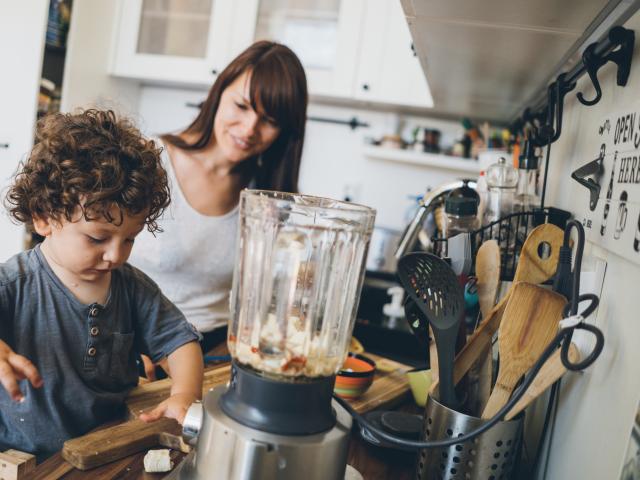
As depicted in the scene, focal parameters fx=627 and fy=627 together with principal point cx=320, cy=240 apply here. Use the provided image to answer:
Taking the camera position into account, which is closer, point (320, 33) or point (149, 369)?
point (149, 369)

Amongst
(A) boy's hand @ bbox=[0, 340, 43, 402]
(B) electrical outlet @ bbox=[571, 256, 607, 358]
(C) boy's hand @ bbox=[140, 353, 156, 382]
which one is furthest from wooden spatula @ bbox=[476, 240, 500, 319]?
(C) boy's hand @ bbox=[140, 353, 156, 382]

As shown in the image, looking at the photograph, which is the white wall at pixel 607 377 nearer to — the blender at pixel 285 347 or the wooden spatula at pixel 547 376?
the wooden spatula at pixel 547 376

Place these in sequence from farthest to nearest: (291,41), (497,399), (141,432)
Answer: (291,41)
(141,432)
(497,399)

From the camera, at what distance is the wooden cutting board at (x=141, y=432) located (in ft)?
2.36

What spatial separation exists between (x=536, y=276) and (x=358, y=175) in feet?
6.69

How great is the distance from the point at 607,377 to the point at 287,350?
1.02ft

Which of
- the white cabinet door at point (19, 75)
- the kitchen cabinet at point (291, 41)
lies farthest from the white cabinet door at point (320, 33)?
the white cabinet door at point (19, 75)

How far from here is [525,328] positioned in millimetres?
638

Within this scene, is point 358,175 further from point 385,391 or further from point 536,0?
point 536,0

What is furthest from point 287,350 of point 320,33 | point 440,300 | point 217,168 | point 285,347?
point 320,33

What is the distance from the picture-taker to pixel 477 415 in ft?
2.41

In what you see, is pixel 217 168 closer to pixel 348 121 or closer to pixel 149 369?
pixel 149 369

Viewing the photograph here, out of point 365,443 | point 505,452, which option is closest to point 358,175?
point 365,443

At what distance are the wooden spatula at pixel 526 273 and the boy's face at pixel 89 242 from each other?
475 mm
